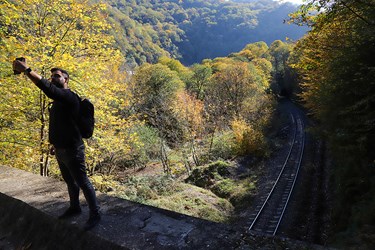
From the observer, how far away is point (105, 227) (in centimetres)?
315

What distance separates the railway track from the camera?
12398mm

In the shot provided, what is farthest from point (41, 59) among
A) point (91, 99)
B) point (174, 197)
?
point (174, 197)

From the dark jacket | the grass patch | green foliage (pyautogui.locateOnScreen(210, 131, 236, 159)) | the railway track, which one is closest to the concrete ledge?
the dark jacket

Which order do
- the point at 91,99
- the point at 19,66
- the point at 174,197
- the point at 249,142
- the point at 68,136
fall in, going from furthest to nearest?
the point at 249,142, the point at 174,197, the point at 91,99, the point at 68,136, the point at 19,66

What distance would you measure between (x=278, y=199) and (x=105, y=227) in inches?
530

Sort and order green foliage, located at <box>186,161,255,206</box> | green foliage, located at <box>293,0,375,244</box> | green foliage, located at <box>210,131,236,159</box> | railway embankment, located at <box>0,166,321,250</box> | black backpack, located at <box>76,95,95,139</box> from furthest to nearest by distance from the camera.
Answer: green foliage, located at <box>210,131,236,159</box>, green foliage, located at <box>186,161,255,206</box>, green foliage, located at <box>293,0,375,244</box>, black backpack, located at <box>76,95,95,139</box>, railway embankment, located at <box>0,166,321,250</box>

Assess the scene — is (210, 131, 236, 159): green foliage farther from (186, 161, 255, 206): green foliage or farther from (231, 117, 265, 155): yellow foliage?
(186, 161, 255, 206): green foliage

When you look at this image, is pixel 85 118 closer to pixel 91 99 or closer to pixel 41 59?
pixel 41 59

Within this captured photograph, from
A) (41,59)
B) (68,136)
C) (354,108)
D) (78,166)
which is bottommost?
(78,166)

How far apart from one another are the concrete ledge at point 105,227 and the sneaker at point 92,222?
0.06 meters

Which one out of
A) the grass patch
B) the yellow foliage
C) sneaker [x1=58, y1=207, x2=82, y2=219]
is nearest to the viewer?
sneaker [x1=58, y1=207, x2=82, y2=219]

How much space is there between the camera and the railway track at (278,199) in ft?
40.7

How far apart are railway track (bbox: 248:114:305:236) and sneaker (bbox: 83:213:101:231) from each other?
6635mm

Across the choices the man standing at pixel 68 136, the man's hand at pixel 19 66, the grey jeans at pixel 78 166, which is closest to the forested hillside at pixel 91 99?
the man standing at pixel 68 136
